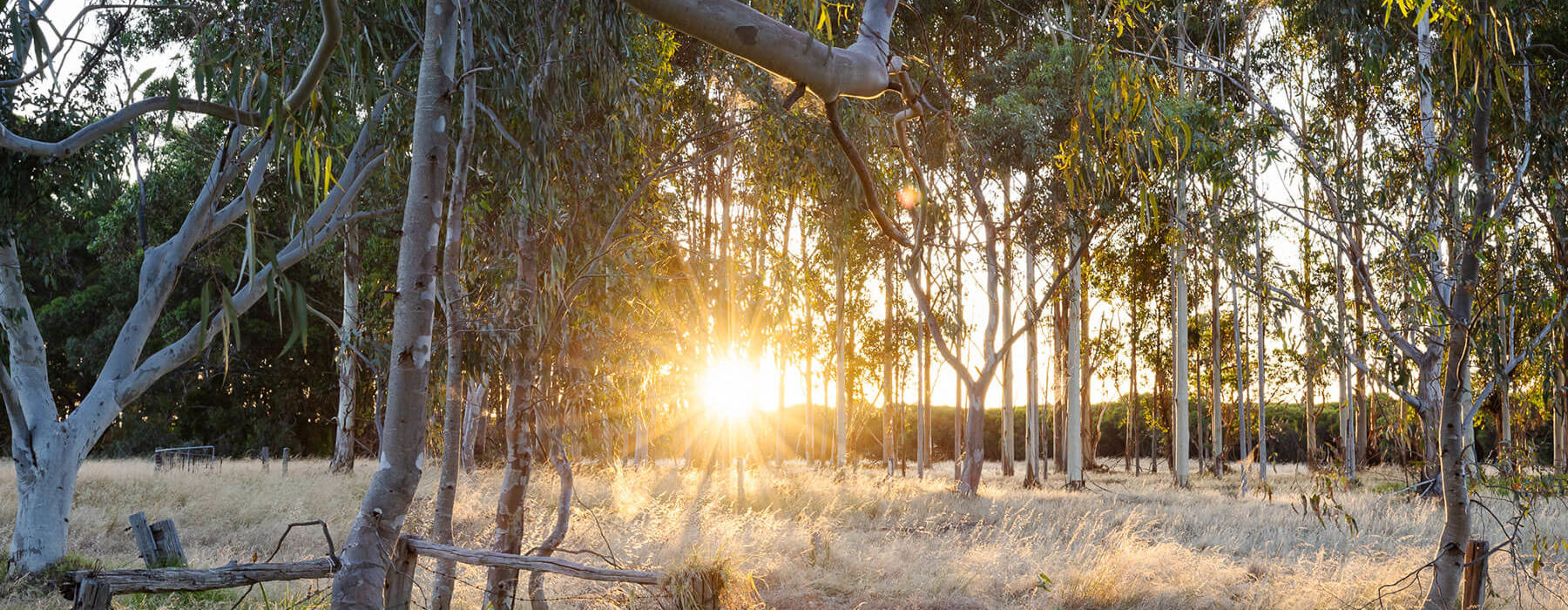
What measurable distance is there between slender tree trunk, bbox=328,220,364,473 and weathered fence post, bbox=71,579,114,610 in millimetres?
3714

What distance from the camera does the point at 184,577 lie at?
10.5 feet

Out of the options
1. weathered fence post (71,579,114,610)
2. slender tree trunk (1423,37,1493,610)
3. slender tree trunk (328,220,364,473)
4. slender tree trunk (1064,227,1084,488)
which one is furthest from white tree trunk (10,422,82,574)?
slender tree trunk (1064,227,1084,488)

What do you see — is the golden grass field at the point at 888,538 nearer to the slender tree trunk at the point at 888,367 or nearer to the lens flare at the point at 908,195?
the lens flare at the point at 908,195

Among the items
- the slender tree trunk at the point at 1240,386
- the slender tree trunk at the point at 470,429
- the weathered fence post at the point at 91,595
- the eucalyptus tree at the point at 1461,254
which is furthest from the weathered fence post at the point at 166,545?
the slender tree trunk at the point at 1240,386

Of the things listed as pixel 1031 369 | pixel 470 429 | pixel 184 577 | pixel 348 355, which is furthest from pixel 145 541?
pixel 1031 369

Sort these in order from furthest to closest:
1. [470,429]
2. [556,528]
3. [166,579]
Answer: [470,429], [556,528], [166,579]

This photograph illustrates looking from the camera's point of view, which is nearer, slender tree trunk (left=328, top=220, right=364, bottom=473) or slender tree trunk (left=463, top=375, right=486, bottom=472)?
slender tree trunk (left=328, top=220, right=364, bottom=473)

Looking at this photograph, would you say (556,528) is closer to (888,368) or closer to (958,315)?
(958,315)

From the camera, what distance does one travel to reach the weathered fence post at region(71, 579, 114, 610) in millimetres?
2979

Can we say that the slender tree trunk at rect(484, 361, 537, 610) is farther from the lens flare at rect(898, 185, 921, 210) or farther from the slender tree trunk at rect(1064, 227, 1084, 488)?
the slender tree trunk at rect(1064, 227, 1084, 488)

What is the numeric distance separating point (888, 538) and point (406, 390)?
285 inches

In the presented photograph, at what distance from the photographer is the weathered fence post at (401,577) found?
3553 millimetres

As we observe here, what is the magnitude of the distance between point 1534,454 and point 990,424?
3053 cm

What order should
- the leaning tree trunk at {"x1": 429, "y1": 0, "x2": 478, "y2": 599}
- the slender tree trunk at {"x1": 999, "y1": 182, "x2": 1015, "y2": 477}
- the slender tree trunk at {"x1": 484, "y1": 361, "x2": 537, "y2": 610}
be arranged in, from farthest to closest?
the slender tree trunk at {"x1": 999, "y1": 182, "x2": 1015, "y2": 477} < the slender tree trunk at {"x1": 484, "y1": 361, "x2": 537, "y2": 610} < the leaning tree trunk at {"x1": 429, "y1": 0, "x2": 478, "y2": 599}
